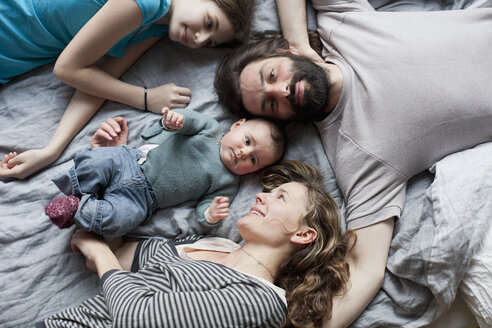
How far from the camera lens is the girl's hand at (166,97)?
144 cm

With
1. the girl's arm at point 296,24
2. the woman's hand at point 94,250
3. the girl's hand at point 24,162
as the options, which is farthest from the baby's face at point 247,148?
the girl's hand at point 24,162

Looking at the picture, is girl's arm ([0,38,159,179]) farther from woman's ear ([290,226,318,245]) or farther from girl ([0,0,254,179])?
woman's ear ([290,226,318,245])

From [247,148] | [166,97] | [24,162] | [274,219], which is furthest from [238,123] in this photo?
[24,162]

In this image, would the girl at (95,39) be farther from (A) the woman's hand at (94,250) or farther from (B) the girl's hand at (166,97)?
(A) the woman's hand at (94,250)

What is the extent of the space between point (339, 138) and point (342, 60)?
293mm

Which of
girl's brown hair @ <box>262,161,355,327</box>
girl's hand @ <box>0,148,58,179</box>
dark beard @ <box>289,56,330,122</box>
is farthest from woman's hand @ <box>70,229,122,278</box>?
dark beard @ <box>289,56,330,122</box>

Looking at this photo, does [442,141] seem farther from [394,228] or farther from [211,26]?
[211,26]

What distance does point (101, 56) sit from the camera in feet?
4.53

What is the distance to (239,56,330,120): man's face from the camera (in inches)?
51.8

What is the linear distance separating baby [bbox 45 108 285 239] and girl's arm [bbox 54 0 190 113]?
0.34ft

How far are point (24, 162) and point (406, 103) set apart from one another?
1.28 m

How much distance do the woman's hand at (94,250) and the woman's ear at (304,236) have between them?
0.55 meters

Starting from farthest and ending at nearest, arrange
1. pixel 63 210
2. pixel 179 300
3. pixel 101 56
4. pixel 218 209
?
pixel 101 56 → pixel 218 209 → pixel 63 210 → pixel 179 300

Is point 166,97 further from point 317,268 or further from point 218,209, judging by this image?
point 317,268
